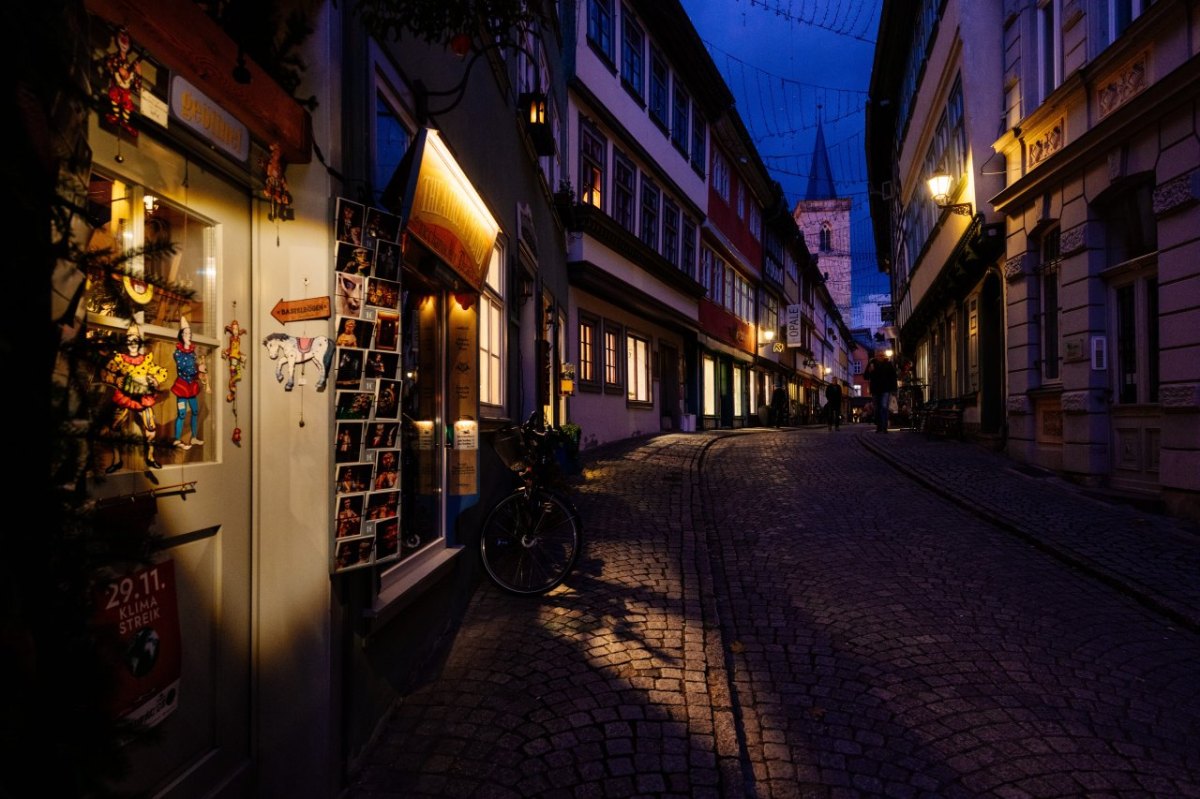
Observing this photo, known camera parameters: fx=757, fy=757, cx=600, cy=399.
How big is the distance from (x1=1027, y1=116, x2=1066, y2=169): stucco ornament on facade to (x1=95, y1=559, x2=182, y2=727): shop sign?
11.3 meters

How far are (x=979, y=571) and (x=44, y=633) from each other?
6.13 meters

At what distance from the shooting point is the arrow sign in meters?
3.03

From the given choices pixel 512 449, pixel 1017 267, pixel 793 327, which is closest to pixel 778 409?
pixel 793 327

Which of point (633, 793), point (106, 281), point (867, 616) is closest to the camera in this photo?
point (106, 281)

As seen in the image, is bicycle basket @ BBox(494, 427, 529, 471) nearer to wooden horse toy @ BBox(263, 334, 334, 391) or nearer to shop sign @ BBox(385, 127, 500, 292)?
shop sign @ BBox(385, 127, 500, 292)

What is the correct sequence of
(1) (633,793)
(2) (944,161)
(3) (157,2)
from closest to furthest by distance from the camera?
1. (3) (157,2)
2. (1) (633,793)
3. (2) (944,161)

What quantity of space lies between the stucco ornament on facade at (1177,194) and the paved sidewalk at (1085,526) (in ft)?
10.5

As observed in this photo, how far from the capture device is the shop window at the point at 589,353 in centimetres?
1386

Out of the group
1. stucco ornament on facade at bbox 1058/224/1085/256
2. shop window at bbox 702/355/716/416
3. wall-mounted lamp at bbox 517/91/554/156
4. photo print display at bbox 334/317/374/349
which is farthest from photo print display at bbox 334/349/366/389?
shop window at bbox 702/355/716/416

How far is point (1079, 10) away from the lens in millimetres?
9602

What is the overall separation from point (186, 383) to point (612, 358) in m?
13.2

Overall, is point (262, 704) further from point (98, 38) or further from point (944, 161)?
point (944, 161)

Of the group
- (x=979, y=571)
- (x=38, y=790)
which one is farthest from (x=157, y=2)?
(x=979, y=571)

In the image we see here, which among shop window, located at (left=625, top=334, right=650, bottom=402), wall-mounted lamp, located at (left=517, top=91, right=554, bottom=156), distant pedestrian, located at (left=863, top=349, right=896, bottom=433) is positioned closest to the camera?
wall-mounted lamp, located at (left=517, top=91, right=554, bottom=156)
